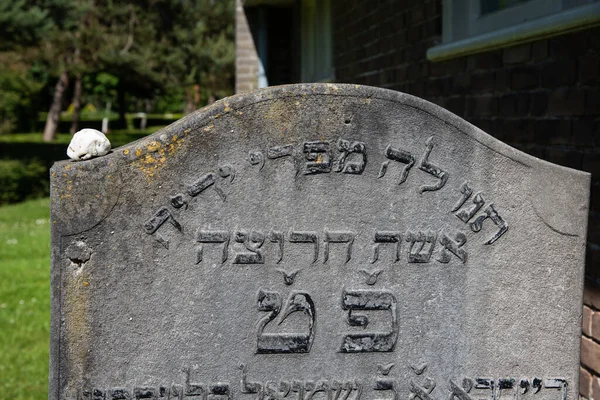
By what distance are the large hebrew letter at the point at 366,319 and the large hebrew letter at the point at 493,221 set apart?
32 cm

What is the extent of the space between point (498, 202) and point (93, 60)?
25.9 m

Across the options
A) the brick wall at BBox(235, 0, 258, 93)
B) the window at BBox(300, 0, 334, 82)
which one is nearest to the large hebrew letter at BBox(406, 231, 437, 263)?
the window at BBox(300, 0, 334, 82)

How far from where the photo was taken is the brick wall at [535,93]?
8.84ft

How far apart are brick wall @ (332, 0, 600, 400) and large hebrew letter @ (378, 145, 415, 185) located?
98cm

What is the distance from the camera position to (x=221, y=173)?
1961 mm

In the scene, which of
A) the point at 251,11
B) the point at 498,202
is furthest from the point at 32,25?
the point at 498,202

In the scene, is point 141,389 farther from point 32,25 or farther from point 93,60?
point 93,60

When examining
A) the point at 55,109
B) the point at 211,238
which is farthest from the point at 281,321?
the point at 55,109

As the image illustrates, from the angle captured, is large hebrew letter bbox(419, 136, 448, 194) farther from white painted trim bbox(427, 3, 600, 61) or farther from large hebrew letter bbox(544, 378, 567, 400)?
white painted trim bbox(427, 3, 600, 61)

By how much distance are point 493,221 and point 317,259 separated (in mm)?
528

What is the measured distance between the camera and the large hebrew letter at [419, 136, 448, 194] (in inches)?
80.6

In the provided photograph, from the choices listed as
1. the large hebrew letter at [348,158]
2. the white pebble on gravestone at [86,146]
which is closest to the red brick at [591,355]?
the large hebrew letter at [348,158]

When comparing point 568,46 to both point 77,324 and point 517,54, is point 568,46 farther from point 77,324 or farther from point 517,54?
point 77,324

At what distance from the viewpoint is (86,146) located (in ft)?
6.31
